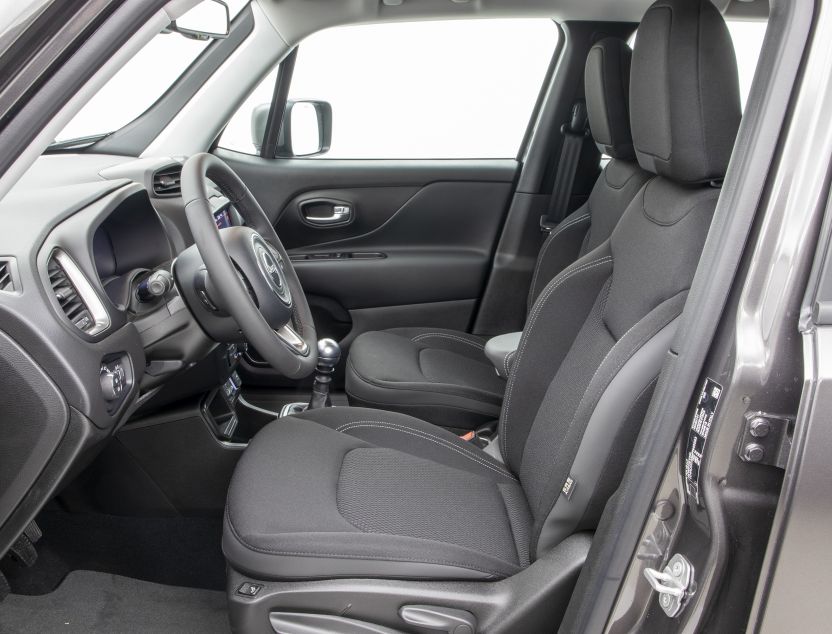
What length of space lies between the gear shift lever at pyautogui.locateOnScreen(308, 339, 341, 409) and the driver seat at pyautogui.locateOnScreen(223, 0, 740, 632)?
0.38 m

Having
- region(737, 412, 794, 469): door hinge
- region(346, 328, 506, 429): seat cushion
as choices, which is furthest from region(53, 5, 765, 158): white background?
region(737, 412, 794, 469): door hinge

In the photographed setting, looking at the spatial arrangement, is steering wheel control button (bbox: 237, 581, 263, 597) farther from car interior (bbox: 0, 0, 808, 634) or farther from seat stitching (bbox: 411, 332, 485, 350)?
seat stitching (bbox: 411, 332, 485, 350)

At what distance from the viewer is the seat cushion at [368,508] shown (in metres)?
1.29

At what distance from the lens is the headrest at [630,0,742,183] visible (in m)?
1.21

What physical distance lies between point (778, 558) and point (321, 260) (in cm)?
196

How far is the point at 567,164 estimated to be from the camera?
2.70 m

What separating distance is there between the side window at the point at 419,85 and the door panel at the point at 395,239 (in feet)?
0.31

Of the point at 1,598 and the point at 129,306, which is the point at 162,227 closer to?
the point at 129,306

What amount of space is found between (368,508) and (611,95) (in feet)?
3.42

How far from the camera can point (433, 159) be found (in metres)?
2.78

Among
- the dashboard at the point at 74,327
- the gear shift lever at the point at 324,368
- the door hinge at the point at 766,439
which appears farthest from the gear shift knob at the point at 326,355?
the door hinge at the point at 766,439

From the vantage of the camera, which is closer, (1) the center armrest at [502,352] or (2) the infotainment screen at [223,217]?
(2) the infotainment screen at [223,217]

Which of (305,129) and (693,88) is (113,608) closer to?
(305,129)

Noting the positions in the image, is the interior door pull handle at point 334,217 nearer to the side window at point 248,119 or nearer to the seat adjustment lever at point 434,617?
the side window at point 248,119
